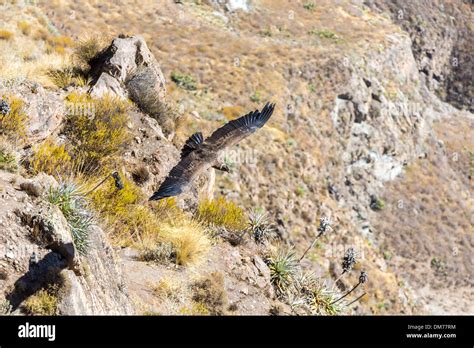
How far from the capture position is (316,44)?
137 feet

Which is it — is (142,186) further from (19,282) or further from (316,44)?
(316,44)

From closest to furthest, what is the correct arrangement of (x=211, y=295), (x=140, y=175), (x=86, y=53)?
(x=211, y=295) → (x=140, y=175) → (x=86, y=53)

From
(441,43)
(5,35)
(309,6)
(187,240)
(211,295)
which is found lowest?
(441,43)

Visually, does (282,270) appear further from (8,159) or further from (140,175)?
(8,159)

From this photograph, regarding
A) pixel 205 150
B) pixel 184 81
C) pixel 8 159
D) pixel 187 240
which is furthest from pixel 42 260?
pixel 184 81

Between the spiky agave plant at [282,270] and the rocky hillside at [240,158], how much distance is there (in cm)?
4

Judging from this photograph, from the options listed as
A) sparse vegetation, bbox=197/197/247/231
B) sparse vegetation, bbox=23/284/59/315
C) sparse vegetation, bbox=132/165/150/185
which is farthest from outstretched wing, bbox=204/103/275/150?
sparse vegetation, bbox=23/284/59/315

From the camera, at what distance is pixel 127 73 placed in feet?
44.5

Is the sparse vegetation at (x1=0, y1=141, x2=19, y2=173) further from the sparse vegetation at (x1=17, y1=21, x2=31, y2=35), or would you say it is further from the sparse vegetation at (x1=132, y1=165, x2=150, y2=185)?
the sparse vegetation at (x1=17, y1=21, x2=31, y2=35)

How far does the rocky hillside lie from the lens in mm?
7055

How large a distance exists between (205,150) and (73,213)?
2.74m

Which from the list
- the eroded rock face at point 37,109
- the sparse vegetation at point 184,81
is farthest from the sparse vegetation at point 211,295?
the sparse vegetation at point 184,81

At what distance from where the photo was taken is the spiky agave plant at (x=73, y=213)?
6340 mm
